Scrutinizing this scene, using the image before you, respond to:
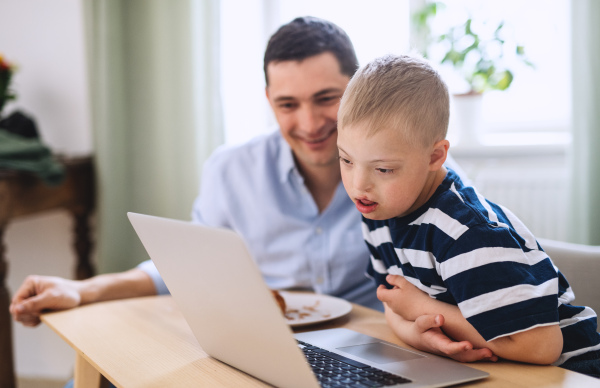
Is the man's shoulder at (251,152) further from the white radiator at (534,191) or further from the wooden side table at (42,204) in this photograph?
the white radiator at (534,191)

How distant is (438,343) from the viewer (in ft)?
2.78

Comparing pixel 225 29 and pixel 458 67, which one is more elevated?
pixel 225 29

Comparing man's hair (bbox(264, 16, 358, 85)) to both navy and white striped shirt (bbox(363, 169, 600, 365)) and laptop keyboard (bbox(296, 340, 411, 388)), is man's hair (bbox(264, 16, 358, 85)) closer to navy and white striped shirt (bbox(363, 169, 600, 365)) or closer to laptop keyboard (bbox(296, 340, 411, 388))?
navy and white striped shirt (bbox(363, 169, 600, 365))

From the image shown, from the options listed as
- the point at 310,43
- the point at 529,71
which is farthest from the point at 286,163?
the point at 529,71

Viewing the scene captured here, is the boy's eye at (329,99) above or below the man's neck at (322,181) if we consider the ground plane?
above

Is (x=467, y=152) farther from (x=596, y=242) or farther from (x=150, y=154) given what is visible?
(x=150, y=154)

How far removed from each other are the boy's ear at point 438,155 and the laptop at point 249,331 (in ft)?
0.87

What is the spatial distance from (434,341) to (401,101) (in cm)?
33

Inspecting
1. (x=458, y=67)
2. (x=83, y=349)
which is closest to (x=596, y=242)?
(x=458, y=67)

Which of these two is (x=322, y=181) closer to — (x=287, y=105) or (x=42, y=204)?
(x=287, y=105)

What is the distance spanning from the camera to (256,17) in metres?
2.59

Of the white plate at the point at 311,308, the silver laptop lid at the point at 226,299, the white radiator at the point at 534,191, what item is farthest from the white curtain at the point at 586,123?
the silver laptop lid at the point at 226,299

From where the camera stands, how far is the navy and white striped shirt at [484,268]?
0.79m

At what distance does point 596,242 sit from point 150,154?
166 centimetres
